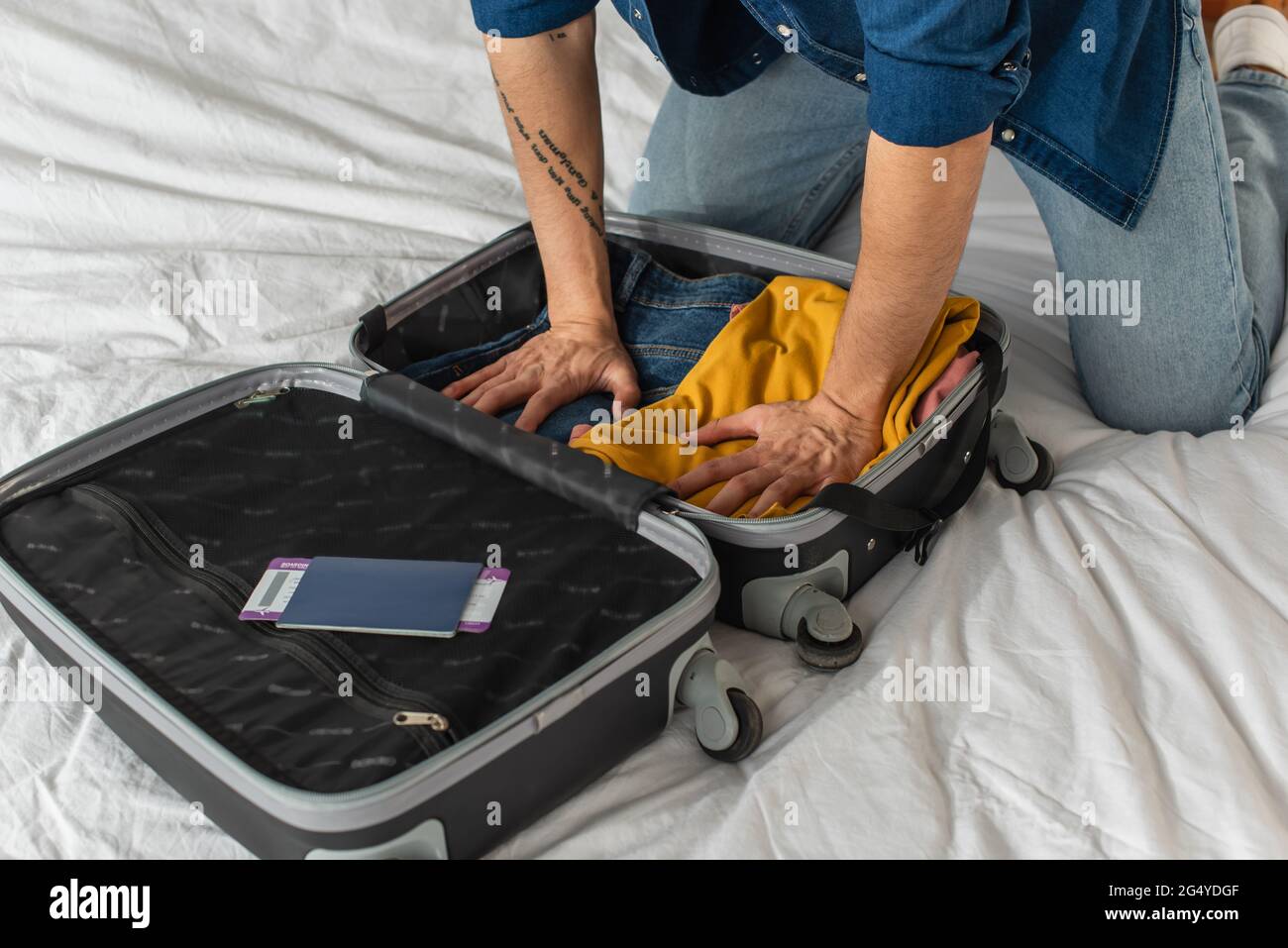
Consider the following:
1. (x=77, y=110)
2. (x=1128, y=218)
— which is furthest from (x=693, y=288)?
(x=77, y=110)

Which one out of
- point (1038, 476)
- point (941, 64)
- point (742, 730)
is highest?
point (941, 64)

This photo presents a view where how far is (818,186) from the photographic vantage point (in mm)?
1413

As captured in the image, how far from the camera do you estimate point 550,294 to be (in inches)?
48.4

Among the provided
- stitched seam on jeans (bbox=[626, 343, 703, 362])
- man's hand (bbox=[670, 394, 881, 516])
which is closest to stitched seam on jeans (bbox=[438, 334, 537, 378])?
stitched seam on jeans (bbox=[626, 343, 703, 362])

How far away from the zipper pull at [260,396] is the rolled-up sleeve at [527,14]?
1.39ft

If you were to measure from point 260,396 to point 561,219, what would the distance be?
0.37m

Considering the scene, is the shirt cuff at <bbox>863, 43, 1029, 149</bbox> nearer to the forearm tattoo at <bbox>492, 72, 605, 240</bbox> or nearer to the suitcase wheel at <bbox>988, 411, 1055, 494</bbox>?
the suitcase wheel at <bbox>988, 411, 1055, 494</bbox>

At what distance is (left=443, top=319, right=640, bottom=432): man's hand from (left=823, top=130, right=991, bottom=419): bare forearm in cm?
25

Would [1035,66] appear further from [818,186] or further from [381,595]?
[381,595]

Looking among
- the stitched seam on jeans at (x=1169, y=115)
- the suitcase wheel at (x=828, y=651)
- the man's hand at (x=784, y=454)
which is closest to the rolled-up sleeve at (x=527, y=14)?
the man's hand at (x=784, y=454)

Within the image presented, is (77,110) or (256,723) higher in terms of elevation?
(77,110)

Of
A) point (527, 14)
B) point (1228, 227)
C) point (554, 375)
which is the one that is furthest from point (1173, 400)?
point (527, 14)

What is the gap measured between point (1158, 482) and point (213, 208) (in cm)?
114

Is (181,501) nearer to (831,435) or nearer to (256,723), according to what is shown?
(256,723)
